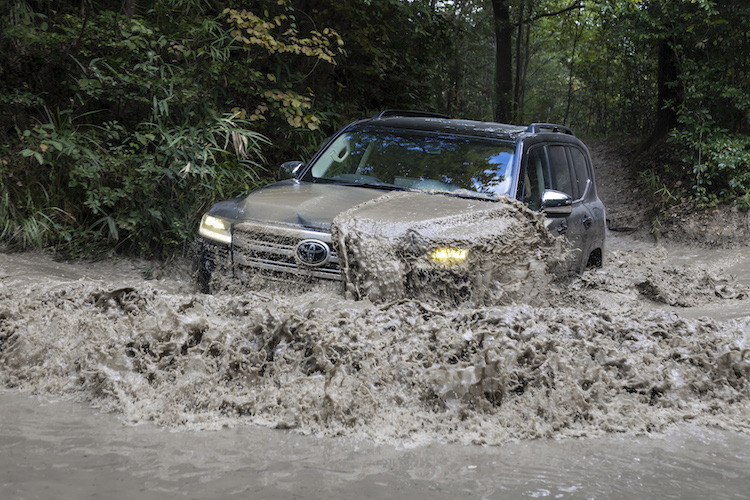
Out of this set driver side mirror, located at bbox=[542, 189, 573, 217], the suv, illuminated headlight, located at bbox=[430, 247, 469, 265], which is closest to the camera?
illuminated headlight, located at bbox=[430, 247, 469, 265]

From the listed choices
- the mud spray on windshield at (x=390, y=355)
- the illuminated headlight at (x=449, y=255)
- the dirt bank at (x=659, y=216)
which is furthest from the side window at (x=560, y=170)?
the dirt bank at (x=659, y=216)

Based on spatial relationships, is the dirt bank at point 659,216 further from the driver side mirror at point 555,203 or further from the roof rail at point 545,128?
the driver side mirror at point 555,203

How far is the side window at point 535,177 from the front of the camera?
495 centimetres

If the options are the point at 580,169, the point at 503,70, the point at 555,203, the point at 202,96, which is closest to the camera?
the point at 555,203

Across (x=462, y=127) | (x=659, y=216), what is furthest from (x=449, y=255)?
(x=659, y=216)

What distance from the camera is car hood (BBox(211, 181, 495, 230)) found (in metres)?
4.25

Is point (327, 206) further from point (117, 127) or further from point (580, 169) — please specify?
point (117, 127)

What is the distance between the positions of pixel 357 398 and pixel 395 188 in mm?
2047

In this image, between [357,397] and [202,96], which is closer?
[357,397]

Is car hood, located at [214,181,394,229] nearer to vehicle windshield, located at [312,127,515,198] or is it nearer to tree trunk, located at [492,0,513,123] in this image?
vehicle windshield, located at [312,127,515,198]

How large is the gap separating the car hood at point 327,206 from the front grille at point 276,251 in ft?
0.22

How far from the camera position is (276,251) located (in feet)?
13.8

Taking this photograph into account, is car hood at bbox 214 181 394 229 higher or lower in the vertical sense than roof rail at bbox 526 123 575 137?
lower

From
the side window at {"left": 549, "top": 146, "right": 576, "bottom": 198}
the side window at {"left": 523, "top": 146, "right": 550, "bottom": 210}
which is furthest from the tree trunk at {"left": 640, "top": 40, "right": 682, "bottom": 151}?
the side window at {"left": 523, "top": 146, "right": 550, "bottom": 210}
